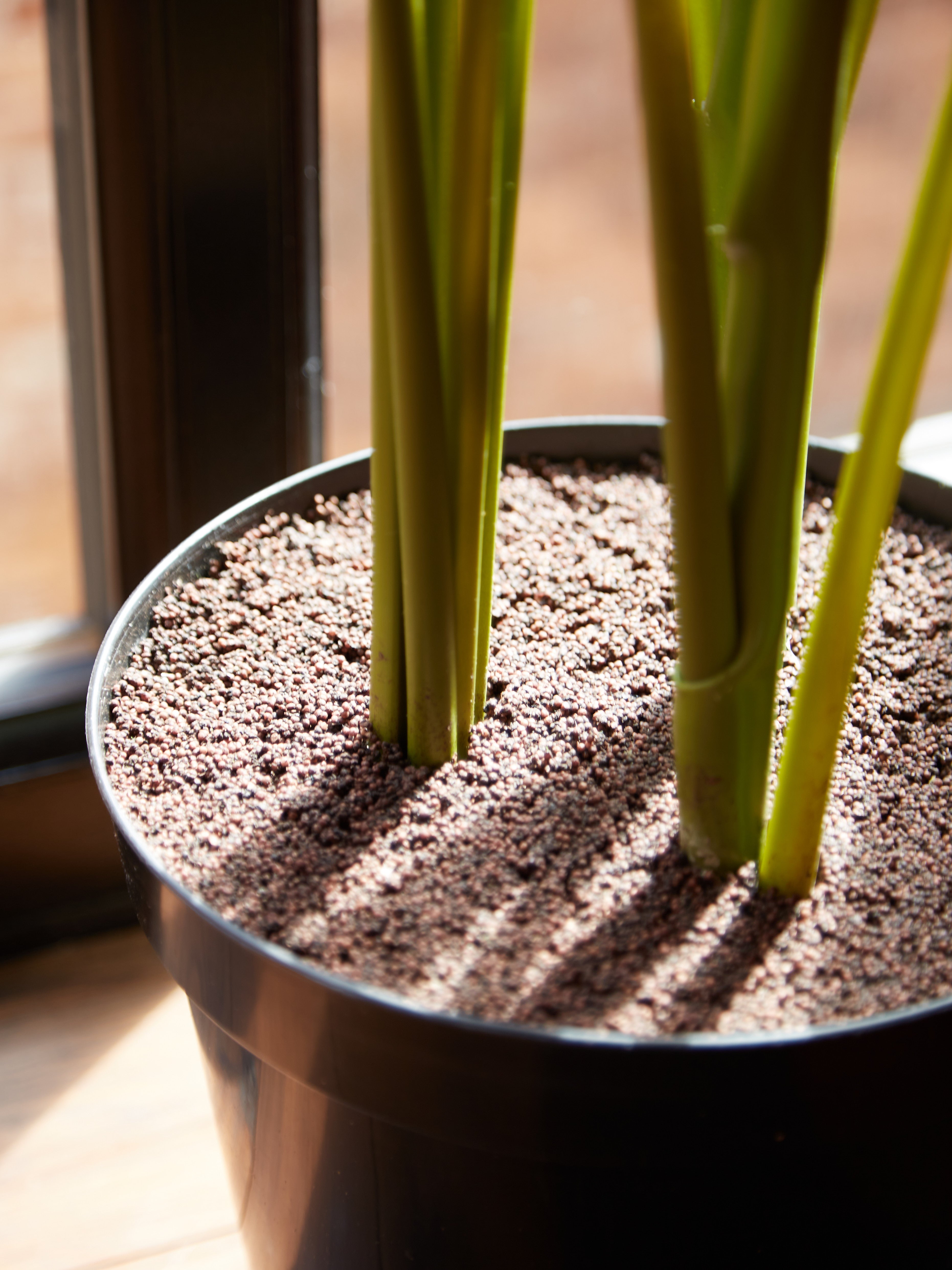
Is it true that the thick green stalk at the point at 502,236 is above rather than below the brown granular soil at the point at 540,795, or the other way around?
above

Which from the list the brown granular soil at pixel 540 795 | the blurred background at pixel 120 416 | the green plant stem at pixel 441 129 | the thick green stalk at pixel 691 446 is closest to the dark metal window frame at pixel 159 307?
the blurred background at pixel 120 416

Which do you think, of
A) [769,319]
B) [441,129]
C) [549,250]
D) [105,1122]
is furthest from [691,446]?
[549,250]

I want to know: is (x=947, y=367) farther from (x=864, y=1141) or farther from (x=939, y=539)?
(x=864, y=1141)

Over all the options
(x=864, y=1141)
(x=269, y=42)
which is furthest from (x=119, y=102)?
(x=864, y=1141)

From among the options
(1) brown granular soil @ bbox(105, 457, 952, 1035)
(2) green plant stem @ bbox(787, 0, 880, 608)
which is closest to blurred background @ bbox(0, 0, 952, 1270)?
(1) brown granular soil @ bbox(105, 457, 952, 1035)

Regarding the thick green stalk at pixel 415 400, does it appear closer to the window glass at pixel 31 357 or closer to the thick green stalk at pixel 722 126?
the thick green stalk at pixel 722 126

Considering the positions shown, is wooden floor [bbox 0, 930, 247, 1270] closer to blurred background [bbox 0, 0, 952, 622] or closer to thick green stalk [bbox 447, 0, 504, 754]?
blurred background [bbox 0, 0, 952, 622]
